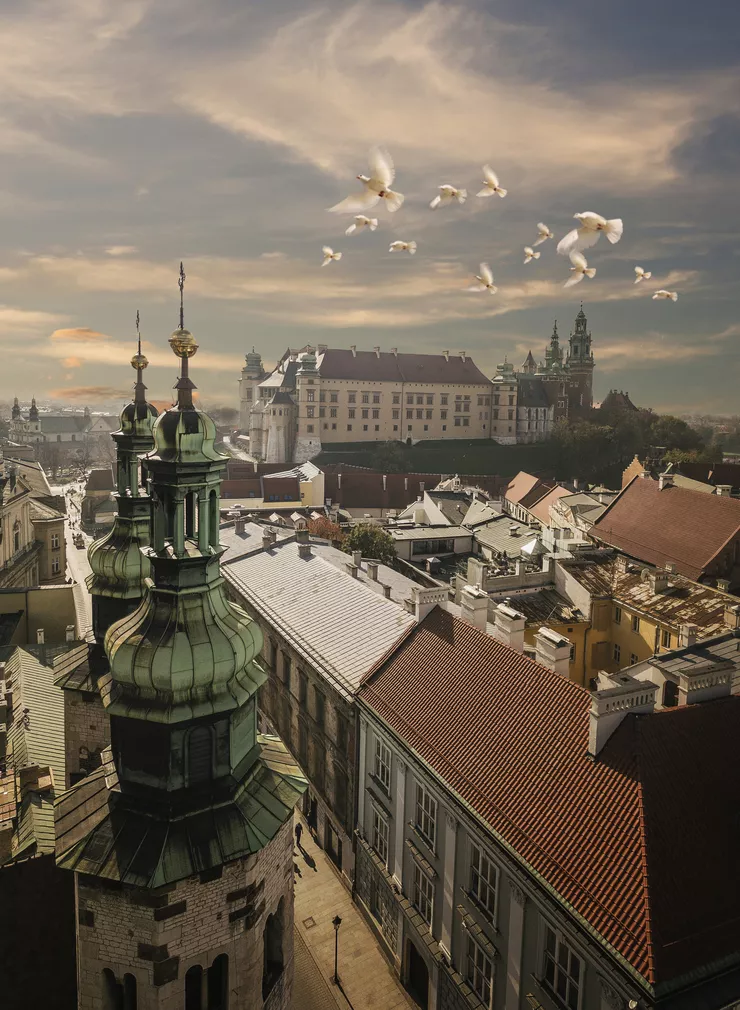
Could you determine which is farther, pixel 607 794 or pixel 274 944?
pixel 607 794

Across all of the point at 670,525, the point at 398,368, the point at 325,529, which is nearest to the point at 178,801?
the point at 670,525

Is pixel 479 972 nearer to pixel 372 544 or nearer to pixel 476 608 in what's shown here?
pixel 476 608

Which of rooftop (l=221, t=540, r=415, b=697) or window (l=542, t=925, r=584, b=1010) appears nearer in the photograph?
window (l=542, t=925, r=584, b=1010)

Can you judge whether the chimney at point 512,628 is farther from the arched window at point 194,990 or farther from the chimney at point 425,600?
the arched window at point 194,990

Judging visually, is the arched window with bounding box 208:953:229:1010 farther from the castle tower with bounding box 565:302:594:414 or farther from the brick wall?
the castle tower with bounding box 565:302:594:414

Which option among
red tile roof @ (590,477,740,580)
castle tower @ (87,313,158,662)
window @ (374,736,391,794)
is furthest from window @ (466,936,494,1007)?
red tile roof @ (590,477,740,580)

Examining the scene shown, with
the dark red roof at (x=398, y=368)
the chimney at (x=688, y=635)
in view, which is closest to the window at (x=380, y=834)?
the chimney at (x=688, y=635)
